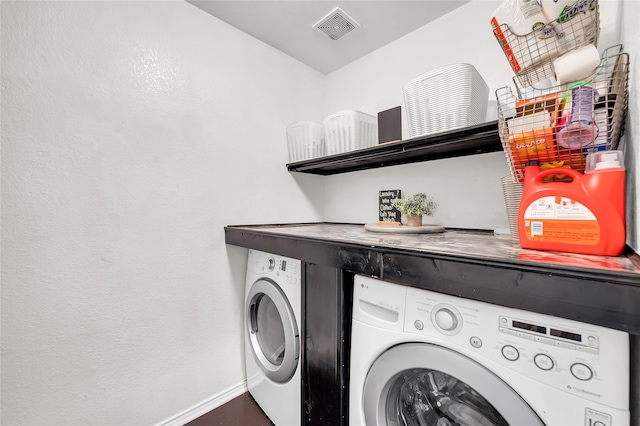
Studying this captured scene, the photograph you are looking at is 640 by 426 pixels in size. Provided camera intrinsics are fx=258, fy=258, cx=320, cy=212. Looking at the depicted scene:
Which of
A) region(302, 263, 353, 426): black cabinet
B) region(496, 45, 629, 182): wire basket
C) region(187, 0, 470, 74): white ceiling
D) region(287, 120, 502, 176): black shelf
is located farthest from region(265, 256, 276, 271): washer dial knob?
region(187, 0, 470, 74): white ceiling

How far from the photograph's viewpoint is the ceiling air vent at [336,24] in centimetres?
149

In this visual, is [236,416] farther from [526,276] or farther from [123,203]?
[526,276]

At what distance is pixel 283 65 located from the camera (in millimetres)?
1884

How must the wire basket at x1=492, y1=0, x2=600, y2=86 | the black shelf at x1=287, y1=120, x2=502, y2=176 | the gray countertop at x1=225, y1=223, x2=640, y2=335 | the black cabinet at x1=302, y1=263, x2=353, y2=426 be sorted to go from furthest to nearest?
the black shelf at x1=287, y1=120, x2=502, y2=176 → the black cabinet at x1=302, y1=263, x2=353, y2=426 → the wire basket at x1=492, y1=0, x2=600, y2=86 → the gray countertop at x1=225, y1=223, x2=640, y2=335

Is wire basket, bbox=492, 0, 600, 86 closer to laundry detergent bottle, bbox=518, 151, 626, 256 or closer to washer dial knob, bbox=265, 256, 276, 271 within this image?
laundry detergent bottle, bbox=518, 151, 626, 256

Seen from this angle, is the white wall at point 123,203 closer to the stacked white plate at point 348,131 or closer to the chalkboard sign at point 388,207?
the stacked white plate at point 348,131

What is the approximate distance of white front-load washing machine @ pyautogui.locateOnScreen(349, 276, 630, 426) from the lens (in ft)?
1.68

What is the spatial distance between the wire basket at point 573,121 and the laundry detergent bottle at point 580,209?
0.04m

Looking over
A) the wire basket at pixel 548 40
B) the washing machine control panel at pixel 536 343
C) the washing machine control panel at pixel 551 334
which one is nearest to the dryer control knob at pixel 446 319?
the washing machine control panel at pixel 536 343

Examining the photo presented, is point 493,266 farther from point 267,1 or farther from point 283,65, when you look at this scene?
point 283,65

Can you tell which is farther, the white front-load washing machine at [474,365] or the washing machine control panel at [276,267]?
the washing machine control panel at [276,267]

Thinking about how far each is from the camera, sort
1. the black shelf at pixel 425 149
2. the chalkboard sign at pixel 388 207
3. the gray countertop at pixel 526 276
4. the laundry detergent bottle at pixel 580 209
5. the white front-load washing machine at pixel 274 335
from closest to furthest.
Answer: the gray countertop at pixel 526 276, the laundry detergent bottle at pixel 580 209, the black shelf at pixel 425 149, the white front-load washing machine at pixel 274 335, the chalkboard sign at pixel 388 207

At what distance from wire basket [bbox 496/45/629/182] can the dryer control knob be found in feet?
1.59

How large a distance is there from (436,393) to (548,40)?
115cm
